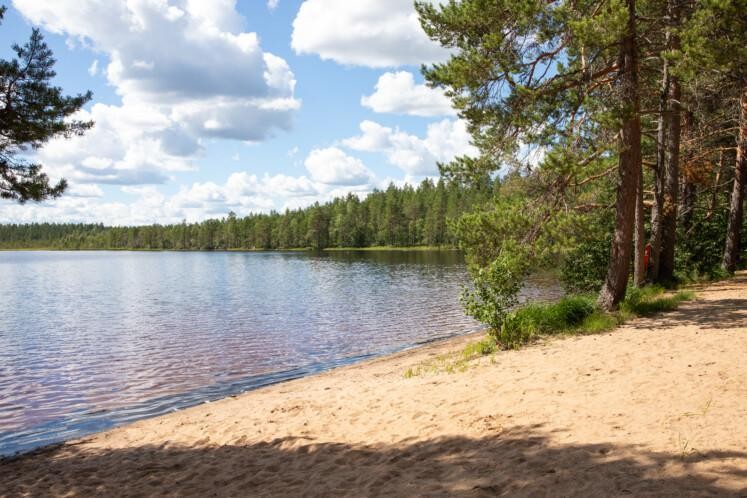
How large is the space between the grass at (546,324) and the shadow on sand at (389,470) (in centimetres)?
430

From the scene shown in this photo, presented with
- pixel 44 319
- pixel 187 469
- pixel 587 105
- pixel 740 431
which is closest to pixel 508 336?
pixel 587 105

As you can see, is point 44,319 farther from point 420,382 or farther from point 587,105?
point 587,105

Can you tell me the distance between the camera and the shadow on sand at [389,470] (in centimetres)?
481

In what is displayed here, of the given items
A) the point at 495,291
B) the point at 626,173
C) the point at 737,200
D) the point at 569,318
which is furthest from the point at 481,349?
the point at 737,200

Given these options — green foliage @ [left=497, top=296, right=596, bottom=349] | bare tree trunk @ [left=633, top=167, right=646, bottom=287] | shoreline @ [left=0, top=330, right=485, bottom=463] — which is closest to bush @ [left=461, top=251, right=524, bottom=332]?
green foliage @ [left=497, top=296, right=596, bottom=349]

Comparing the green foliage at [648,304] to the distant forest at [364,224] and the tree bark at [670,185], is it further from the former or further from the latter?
the distant forest at [364,224]

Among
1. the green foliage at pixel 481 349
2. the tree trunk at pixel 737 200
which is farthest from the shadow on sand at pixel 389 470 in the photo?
the tree trunk at pixel 737 200

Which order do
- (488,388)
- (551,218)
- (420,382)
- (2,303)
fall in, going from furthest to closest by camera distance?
(2,303), (551,218), (420,382), (488,388)

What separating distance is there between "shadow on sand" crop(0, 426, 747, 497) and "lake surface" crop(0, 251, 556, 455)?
138 inches

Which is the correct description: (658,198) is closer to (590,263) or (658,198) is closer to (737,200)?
(590,263)

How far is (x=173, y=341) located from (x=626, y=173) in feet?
52.4

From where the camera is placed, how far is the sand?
516cm

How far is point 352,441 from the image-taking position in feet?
23.6

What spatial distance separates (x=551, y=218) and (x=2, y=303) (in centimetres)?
3291
